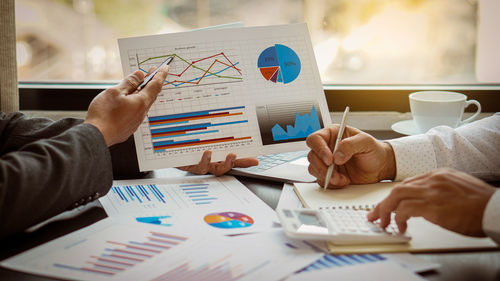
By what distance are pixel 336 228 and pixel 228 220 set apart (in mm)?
178

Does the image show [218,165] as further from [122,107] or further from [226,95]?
[122,107]

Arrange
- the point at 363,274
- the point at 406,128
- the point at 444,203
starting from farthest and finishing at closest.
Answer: the point at 406,128
the point at 444,203
the point at 363,274

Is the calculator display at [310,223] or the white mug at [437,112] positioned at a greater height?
the white mug at [437,112]

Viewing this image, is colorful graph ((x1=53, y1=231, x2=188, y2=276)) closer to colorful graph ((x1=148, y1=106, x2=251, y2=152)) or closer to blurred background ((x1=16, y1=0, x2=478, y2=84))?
colorful graph ((x1=148, y1=106, x2=251, y2=152))

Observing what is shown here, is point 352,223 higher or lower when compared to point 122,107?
lower

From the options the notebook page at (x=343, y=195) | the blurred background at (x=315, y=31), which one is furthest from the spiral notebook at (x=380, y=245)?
the blurred background at (x=315, y=31)

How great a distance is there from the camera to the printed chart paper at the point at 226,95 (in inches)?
38.1

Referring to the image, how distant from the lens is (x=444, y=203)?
2.26ft

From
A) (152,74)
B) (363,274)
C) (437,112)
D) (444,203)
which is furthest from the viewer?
(437,112)

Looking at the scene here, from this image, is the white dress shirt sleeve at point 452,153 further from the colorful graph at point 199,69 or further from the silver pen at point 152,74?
the silver pen at point 152,74

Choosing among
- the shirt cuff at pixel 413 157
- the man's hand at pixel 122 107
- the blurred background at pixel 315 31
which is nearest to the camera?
the man's hand at pixel 122 107

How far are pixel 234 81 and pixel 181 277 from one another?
52 cm

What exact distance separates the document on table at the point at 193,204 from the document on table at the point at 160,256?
38mm

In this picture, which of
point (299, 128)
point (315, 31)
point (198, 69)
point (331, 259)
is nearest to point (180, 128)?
point (198, 69)
